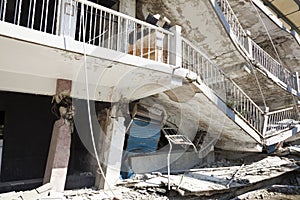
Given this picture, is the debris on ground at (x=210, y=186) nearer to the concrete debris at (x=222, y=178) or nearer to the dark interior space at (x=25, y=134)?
the concrete debris at (x=222, y=178)

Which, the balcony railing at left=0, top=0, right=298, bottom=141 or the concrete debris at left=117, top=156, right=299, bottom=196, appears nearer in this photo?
the balcony railing at left=0, top=0, right=298, bottom=141

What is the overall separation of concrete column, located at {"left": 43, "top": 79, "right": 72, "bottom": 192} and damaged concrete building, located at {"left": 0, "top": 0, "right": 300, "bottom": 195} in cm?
2

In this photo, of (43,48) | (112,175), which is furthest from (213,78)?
(43,48)

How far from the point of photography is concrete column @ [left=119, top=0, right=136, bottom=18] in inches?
233

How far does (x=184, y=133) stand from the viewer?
7.42 metres

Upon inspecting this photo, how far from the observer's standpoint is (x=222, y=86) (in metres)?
6.39

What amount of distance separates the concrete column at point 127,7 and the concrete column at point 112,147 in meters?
2.41

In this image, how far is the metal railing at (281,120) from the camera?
24.3ft

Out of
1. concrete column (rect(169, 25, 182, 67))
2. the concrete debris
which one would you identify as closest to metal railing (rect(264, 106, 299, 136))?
the concrete debris

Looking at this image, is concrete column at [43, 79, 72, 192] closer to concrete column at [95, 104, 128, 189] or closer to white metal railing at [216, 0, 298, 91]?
concrete column at [95, 104, 128, 189]

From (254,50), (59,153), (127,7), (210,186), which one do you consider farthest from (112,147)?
(254,50)

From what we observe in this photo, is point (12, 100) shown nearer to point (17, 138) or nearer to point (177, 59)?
point (17, 138)

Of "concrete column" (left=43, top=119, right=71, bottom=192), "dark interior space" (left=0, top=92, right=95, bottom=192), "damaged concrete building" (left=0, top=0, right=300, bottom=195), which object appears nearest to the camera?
"damaged concrete building" (left=0, top=0, right=300, bottom=195)

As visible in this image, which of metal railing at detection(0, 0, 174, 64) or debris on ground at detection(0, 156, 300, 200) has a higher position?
metal railing at detection(0, 0, 174, 64)
